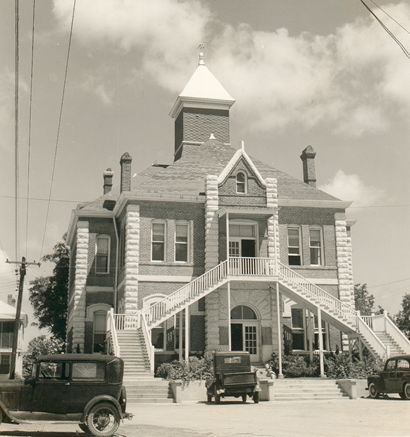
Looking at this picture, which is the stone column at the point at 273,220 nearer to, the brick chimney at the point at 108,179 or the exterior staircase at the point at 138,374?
the exterior staircase at the point at 138,374

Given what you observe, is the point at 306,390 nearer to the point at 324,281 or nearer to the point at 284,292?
the point at 284,292

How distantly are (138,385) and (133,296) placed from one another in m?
7.53

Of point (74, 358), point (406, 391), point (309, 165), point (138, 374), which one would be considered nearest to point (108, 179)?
point (309, 165)

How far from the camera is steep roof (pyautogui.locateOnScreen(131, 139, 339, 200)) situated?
3353 centimetres

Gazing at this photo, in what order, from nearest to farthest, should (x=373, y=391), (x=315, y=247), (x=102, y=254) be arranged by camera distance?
(x=373, y=391)
(x=315, y=247)
(x=102, y=254)

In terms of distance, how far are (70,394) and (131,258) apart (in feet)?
59.7

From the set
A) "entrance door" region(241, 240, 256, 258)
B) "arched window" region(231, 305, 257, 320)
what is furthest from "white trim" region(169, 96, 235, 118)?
"arched window" region(231, 305, 257, 320)

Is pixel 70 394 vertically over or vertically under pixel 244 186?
under

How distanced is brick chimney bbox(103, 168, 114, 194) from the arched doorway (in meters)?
13.6

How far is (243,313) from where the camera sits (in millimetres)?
31953

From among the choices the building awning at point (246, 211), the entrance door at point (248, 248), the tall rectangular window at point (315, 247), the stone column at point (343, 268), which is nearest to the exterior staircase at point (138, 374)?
the entrance door at point (248, 248)

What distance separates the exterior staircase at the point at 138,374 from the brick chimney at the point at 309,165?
1517cm

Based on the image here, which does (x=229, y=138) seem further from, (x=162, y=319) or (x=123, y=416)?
(x=123, y=416)

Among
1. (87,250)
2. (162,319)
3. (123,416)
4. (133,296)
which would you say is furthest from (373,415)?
(87,250)
